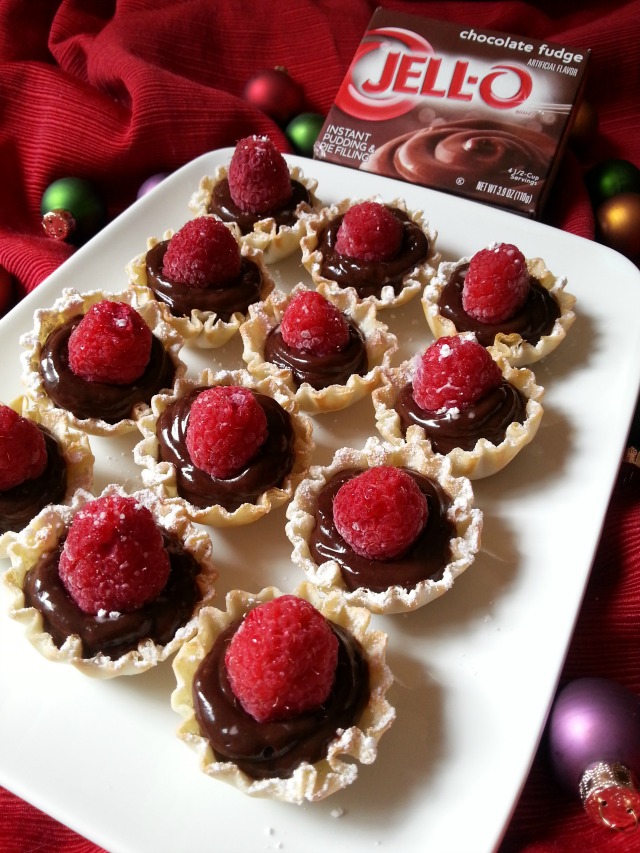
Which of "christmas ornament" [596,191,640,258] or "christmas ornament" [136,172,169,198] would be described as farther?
"christmas ornament" [136,172,169,198]

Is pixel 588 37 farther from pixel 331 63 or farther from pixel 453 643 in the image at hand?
pixel 453 643

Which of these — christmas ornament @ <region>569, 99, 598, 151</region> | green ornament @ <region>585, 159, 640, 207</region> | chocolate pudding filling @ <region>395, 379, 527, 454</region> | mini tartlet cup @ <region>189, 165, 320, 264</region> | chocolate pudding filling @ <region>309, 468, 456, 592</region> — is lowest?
chocolate pudding filling @ <region>309, 468, 456, 592</region>

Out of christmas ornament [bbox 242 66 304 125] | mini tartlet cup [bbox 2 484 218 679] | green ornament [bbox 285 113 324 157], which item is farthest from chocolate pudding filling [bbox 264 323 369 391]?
christmas ornament [bbox 242 66 304 125]

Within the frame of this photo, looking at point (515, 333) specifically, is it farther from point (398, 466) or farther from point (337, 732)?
point (337, 732)

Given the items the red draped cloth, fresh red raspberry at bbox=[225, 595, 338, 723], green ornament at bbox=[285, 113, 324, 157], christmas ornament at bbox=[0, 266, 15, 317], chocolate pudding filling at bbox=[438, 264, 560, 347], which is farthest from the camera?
green ornament at bbox=[285, 113, 324, 157]

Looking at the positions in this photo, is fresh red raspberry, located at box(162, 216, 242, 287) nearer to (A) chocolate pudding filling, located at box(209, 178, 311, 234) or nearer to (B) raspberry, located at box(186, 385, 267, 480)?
(A) chocolate pudding filling, located at box(209, 178, 311, 234)

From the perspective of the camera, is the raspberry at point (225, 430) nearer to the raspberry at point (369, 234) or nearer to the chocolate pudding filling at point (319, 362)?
the chocolate pudding filling at point (319, 362)
